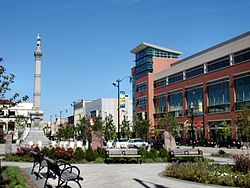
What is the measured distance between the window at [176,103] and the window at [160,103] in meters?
2.81

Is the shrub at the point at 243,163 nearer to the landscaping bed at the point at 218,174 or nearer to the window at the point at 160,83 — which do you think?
the landscaping bed at the point at 218,174

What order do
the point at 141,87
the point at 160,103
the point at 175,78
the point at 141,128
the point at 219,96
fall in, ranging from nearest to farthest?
1. the point at 219,96
2. the point at 141,128
3. the point at 175,78
4. the point at 160,103
5. the point at 141,87

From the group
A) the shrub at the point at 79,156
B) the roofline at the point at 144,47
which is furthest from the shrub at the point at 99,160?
the roofline at the point at 144,47

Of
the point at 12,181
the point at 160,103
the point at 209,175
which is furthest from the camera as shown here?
the point at 160,103

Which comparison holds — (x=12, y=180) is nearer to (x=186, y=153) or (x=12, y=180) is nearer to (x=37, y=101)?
(x=186, y=153)

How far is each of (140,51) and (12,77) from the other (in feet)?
304

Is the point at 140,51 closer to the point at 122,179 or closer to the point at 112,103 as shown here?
the point at 112,103

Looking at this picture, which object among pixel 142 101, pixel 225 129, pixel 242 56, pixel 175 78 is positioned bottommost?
pixel 225 129

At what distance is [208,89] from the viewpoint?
2645 inches

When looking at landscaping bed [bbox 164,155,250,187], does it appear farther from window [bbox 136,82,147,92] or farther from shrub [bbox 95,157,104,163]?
window [bbox 136,82,147,92]

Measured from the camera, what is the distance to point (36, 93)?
6069 cm

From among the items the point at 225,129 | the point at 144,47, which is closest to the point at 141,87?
the point at 144,47

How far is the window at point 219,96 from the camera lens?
201ft

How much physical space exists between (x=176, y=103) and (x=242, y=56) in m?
24.9
